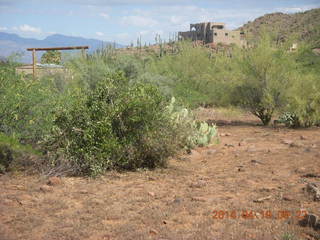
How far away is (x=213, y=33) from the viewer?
6078 cm

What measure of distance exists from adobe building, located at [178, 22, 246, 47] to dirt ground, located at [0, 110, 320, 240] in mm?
49786

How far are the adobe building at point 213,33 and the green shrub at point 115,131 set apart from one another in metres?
49.6

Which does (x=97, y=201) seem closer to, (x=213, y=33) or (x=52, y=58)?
(x=52, y=58)

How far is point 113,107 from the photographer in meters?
8.02

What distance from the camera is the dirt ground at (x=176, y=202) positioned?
4992 millimetres

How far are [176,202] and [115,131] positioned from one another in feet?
8.07

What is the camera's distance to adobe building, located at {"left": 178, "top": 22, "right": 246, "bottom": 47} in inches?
2365

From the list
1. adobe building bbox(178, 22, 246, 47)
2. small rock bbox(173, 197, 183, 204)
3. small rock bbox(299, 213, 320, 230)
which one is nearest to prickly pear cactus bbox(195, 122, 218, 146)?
small rock bbox(173, 197, 183, 204)

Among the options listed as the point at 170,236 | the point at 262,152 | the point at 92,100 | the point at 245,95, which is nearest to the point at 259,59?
the point at 245,95

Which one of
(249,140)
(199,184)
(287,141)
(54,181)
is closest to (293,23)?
(249,140)

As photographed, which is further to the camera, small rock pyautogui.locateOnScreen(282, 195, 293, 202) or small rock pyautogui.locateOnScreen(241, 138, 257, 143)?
small rock pyautogui.locateOnScreen(241, 138, 257, 143)

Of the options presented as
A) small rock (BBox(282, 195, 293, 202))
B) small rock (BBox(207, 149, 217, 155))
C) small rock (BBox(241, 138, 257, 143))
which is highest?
small rock (BBox(282, 195, 293, 202))

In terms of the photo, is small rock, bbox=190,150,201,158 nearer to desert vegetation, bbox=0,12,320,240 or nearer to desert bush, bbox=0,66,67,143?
desert vegetation, bbox=0,12,320,240

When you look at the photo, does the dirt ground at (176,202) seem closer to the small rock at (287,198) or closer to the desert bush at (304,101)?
the small rock at (287,198)
